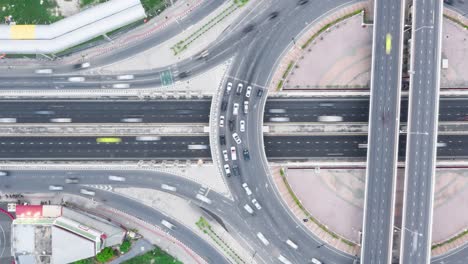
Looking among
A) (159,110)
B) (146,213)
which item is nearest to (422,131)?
Answer: (159,110)

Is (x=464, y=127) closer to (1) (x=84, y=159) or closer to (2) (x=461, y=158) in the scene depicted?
(2) (x=461, y=158)

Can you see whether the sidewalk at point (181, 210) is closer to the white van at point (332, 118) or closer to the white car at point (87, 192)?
the white car at point (87, 192)

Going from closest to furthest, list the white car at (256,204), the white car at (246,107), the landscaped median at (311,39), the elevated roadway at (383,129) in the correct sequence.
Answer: the elevated roadway at (383,129), the landscaped median at (311,39), the white car at (246,107), the white car at (256,204)

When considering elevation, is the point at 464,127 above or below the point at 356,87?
below

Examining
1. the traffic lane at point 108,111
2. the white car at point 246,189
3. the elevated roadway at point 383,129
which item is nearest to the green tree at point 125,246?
the traffic lane at point 108,111

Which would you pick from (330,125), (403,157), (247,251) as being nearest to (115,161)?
(247,251)
